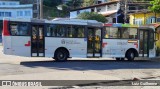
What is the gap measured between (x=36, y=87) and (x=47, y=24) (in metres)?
11.0

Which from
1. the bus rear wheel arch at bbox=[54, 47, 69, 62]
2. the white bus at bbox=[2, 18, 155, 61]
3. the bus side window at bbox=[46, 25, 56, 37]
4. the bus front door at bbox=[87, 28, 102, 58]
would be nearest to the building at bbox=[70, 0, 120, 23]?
the white bus at bbox=[2, 18, 155, 61]

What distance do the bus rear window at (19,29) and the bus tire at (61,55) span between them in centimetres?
251

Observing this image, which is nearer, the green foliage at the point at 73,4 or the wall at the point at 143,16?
the wall at the point at 143,16

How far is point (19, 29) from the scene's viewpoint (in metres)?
21.4

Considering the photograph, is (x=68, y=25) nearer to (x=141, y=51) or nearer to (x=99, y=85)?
(x=141, y=51)

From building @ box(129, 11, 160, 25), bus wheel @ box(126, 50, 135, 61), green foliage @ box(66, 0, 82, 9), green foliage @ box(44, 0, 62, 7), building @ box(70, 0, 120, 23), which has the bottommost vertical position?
bus wheel @ box(126, 50, 135, 61)

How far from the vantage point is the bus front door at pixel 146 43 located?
1045 inches

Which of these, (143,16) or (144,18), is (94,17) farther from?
(144,18)

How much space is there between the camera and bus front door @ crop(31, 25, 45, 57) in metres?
21.7

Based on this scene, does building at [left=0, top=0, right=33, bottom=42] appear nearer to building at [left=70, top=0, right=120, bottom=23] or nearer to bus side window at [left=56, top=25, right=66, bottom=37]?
building at [left=70, top=0, right=120, bottom=23]

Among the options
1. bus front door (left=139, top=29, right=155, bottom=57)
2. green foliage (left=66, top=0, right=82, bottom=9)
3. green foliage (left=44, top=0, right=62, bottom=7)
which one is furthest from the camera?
green foliage (left=44, top=0, right=62, bottom=7)

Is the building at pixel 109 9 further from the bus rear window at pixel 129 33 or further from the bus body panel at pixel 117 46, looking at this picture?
the bus body panel at pixel 117 46

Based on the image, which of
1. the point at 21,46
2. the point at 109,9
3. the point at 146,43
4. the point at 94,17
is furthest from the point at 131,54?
the point at 109,9

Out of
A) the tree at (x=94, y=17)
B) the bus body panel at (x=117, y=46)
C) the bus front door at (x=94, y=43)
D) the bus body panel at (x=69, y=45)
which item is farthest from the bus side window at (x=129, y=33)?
the tree at (x=94, y=17)
